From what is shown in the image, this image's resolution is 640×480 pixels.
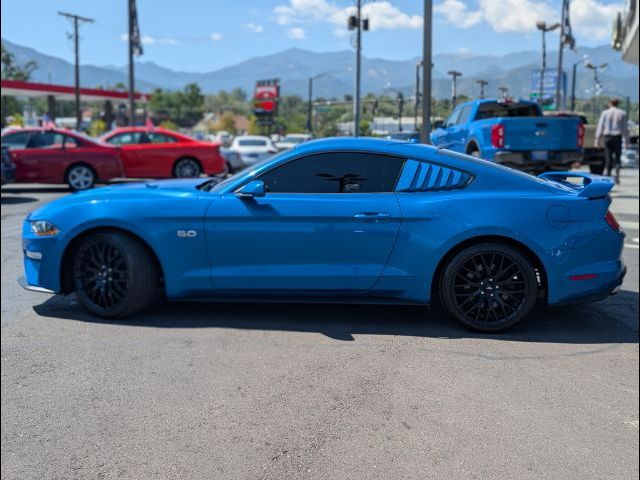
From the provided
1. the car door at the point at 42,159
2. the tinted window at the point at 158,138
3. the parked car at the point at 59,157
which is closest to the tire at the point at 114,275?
the parked car at the point at 59,157

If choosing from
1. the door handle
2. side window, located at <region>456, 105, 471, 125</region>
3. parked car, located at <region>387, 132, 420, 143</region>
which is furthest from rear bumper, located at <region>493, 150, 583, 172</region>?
the door handle

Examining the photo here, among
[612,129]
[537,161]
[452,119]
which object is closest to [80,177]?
[452,119]

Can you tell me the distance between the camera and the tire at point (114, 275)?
4730 mm

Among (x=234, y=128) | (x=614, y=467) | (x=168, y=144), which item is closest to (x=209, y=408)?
(x=614, y=467)

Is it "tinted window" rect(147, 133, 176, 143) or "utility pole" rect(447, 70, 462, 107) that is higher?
"utility pole" rect(447, 70, 462, 107)

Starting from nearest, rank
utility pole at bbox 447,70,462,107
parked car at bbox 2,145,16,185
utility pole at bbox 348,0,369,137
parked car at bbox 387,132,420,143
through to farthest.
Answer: parked car at bbox 387,132,420,143
parked car at bbox 2,145,16,185
utility pole at bbox 447,70,462,107
utility pole at bbox 348,0,369,137

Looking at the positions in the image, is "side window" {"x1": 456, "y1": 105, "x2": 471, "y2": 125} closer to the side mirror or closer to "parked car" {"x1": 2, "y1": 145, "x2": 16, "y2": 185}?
the side mirror

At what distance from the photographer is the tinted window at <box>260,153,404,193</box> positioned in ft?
15.3

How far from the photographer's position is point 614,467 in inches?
112

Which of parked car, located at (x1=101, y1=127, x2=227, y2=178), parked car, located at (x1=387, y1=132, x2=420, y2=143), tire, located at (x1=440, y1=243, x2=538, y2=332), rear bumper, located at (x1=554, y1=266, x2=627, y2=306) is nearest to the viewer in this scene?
tire, located at (x1=440, y1=243, x2=538, y2=332)

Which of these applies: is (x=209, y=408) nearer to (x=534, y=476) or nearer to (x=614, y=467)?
(x=534, y=476)

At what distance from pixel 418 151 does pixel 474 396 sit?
6.21 ft

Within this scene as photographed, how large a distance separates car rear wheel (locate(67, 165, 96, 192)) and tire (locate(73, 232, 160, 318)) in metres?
10.7

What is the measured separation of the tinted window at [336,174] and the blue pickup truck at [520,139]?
6.07 metres
